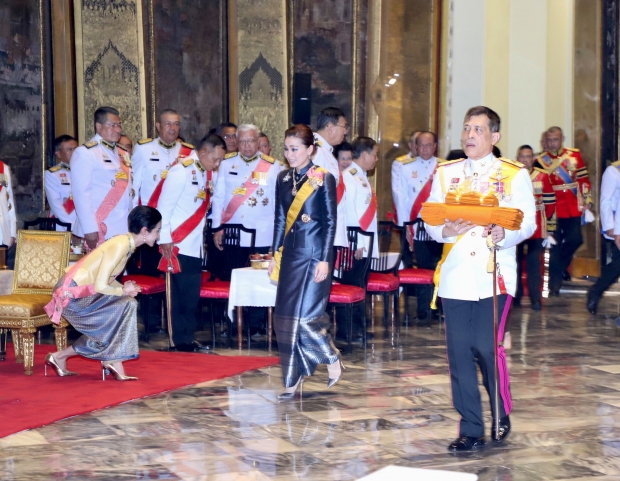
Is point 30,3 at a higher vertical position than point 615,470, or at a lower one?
higher

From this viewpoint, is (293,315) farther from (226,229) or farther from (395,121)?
(395,121)

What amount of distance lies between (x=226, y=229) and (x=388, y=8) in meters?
4.76

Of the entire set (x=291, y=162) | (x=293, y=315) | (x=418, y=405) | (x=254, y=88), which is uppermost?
(x=254, y=88)

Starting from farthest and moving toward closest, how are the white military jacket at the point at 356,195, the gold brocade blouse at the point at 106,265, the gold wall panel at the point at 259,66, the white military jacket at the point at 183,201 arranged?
1. the gold wall panel at the point at 259,66
2. the white military jacket at the point at 356,195
3. the white military jacket at the point at 183,201
4. the gold brocade blouse at the point at 106,265

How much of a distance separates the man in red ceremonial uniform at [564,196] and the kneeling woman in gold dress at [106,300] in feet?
17.0

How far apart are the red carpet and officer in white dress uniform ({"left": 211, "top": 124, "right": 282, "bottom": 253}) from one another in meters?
1.51

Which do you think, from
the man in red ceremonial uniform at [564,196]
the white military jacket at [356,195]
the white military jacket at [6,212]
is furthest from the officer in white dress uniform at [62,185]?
the man in red ceremonial uniform at [564,196]

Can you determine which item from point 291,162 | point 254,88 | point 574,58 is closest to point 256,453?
point 291,162

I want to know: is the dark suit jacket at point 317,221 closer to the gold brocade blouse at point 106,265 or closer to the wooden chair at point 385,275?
the gold brocade blouse at point 106,265

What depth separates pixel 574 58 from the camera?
431 inches

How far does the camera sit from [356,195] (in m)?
7.16

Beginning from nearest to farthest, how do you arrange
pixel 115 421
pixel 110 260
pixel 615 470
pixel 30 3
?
pixel 615 470, pixel 115 421, pixel 110 260, pixel 30 3

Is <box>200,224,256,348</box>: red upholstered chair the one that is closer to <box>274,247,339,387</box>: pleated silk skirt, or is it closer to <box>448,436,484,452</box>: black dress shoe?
<box>274,247,339,387</box>: pleated silk skirt

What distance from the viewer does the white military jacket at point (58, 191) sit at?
8070 millimetres
